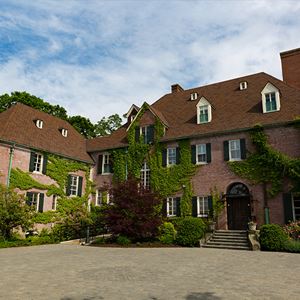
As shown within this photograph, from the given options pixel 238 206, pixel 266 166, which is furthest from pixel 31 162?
pixel 266 166

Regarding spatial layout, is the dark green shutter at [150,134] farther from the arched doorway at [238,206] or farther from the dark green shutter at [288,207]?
the dark green shutter at [288,207]

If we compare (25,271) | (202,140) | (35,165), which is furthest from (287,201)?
(35,165)

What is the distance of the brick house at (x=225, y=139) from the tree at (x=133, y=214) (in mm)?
2037

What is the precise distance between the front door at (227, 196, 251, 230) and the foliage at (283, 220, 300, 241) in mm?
2890

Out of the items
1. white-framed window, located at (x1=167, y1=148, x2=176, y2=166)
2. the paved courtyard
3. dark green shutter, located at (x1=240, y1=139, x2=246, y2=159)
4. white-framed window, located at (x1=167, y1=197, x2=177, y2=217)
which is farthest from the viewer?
white-framed window, located at (x1=167, y1=148, x2=176, y2=166)

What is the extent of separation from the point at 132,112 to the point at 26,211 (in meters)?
13.4

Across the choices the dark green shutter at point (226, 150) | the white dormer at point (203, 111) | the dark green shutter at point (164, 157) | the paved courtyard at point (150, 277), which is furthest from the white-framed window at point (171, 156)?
the paved courtyard at point (150, 277)

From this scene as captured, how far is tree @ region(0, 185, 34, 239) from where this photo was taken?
18333mm

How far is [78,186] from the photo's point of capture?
26.4 meters

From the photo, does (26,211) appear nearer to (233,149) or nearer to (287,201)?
(233,149)

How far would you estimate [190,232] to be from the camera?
59.8ft

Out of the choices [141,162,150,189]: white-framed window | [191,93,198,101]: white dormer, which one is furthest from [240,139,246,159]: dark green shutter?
[191,93,198,101]: white dormer

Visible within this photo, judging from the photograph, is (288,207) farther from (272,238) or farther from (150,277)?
(150,277)

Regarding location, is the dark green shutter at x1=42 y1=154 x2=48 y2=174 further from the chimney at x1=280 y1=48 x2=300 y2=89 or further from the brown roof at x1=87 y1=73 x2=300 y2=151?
the chimney at x1=280 y1=48 x2=300 y2=89
